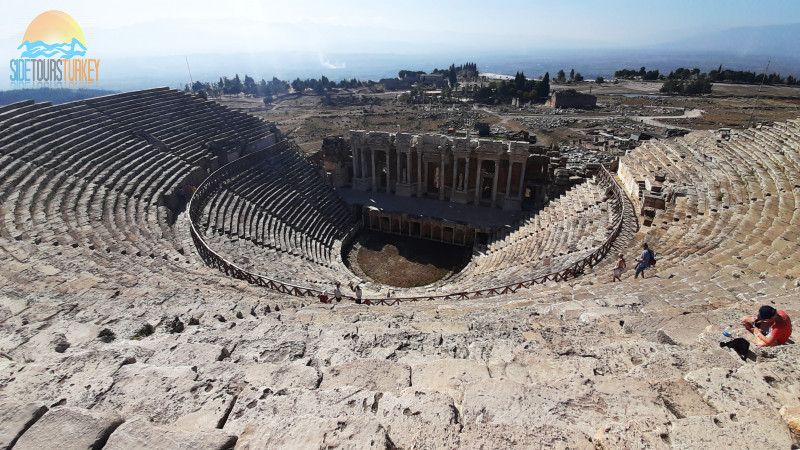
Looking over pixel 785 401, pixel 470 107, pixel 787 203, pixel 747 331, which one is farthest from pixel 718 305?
pixel 470 107

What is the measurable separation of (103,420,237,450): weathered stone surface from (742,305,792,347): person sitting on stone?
22.0ft

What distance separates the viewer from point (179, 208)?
20.5 meters

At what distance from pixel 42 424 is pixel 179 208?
19.4 m

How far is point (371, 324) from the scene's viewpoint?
787cm

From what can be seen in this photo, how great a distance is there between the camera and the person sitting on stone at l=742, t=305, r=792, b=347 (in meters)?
5.16

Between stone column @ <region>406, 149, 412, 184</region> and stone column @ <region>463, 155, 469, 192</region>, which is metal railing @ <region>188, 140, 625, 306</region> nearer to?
stone column @ <region>463, 155, 469, 192</region>

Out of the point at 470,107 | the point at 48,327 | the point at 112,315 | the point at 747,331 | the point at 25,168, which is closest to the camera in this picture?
the point at 747,331

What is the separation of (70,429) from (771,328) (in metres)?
8.23

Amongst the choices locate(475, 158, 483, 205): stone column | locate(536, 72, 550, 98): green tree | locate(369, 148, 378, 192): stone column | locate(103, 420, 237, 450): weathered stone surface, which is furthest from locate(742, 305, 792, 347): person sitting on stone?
locate(536, 72, 550, 98): green tree

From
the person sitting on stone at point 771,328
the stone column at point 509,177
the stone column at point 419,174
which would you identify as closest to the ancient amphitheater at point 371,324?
the person sitting on stone at point 771,328

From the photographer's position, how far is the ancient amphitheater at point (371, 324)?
3.53 metres

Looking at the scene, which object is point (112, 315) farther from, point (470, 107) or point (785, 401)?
point (470, 107)

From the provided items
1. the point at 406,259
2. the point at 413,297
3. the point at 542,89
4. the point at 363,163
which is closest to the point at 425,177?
the point at 363,163

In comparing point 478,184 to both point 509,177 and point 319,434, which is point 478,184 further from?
point 319,434
